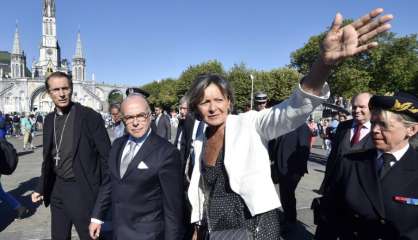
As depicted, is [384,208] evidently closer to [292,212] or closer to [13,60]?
[292,212]

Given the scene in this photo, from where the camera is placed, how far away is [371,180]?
251 centimetres

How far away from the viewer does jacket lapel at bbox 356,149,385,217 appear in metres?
2.44

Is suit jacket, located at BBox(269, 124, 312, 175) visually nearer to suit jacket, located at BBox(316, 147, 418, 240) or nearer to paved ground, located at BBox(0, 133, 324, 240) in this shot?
paved ground, located at BBox(0, 133, 324, 240)

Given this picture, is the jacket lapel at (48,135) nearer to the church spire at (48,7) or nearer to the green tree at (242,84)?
the green tree at (242,84)

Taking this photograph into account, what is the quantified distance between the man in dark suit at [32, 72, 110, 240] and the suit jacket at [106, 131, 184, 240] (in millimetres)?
999

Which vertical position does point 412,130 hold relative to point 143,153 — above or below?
above

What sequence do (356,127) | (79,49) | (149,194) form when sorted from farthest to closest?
(79,49), (356,127), (149,194)

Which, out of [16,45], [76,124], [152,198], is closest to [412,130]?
[152,198]

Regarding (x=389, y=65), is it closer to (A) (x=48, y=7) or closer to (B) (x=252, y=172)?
(B) (x=252, y=172)

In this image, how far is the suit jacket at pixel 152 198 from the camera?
292cm

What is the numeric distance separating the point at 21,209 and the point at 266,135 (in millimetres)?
5989

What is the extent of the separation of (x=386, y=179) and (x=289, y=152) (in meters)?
3.30

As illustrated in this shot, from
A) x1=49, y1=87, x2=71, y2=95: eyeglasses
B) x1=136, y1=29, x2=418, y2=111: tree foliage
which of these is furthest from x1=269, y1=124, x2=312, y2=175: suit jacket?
x1=136, y1=29, x2=418, y2=111: tree foliage

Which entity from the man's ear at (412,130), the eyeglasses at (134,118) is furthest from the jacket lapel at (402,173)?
the eyeglasses at (134,118)
